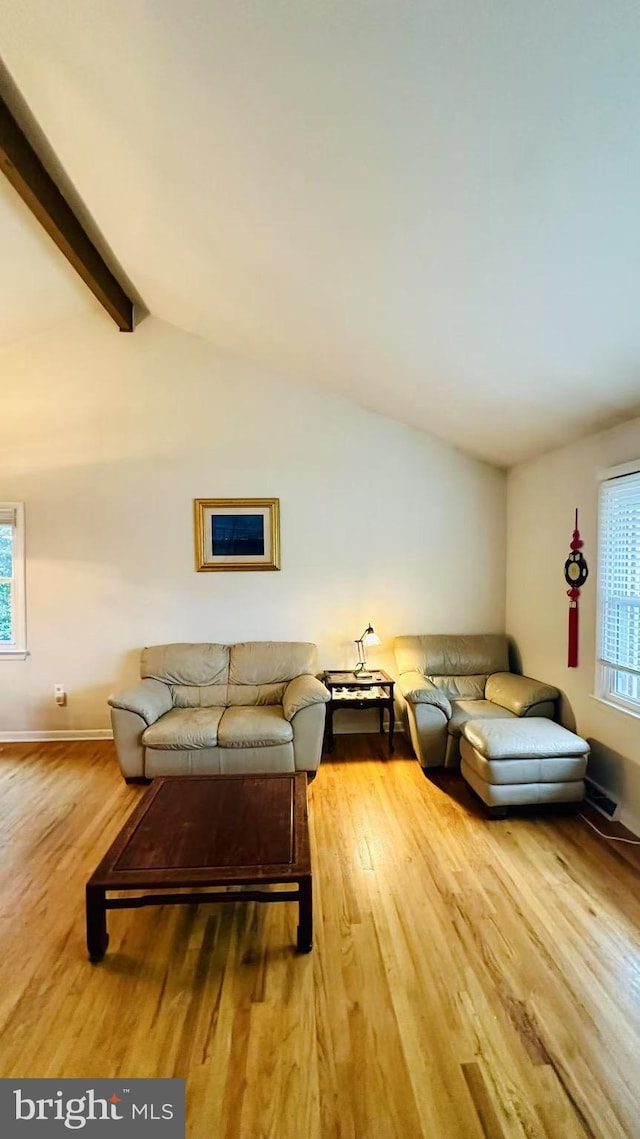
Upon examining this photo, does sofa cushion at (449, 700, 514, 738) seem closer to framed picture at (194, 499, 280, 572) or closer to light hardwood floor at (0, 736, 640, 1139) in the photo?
light hardwood floor at (0, 736, 640, 1139)

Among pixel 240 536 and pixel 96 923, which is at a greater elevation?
pixel 240 536

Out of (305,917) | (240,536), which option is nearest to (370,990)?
(305,917)

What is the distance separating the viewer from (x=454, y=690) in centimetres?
377

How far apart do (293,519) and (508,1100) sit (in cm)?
346

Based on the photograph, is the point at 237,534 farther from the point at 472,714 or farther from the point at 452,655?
the point at 472,714

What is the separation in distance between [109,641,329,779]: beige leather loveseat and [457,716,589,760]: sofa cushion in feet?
3.33

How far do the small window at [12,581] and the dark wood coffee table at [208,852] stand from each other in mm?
2417

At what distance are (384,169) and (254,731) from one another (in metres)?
2.92

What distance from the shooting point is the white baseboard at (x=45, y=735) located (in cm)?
405

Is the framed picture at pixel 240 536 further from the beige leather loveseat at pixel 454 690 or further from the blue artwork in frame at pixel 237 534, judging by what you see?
the beige leather loveseat at pixel 454 690

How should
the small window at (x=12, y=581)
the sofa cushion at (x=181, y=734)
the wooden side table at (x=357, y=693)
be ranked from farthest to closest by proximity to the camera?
1. the small window at (x=12, y=581)
2. the wooden side table at (x=357, y=693)
3. the sofa cushion at (x=181, y=734)

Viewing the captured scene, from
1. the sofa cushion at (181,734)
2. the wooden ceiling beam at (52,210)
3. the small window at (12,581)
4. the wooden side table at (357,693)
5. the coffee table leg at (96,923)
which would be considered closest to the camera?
the coffee table leg at (96,923)

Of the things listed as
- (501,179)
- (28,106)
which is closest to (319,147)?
(501,179)

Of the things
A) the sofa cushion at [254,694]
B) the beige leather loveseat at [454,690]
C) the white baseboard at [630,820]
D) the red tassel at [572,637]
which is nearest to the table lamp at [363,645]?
the beige leather loveseat at [454,690]
